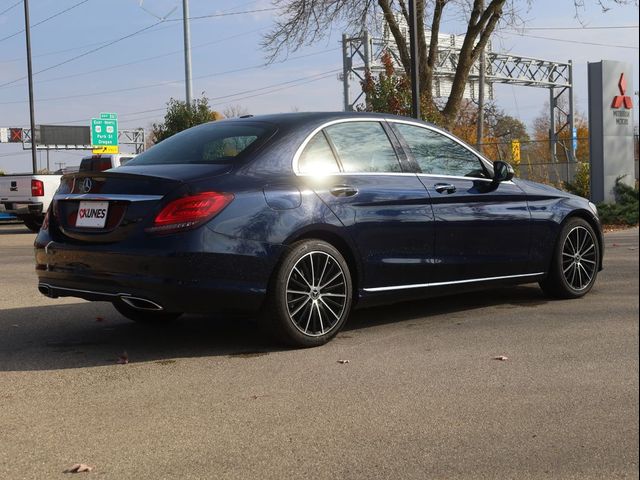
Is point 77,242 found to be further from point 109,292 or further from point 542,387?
point 542,387

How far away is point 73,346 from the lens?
5758 mm

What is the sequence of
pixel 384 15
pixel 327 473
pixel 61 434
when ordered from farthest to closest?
pixel 384 15 < pixel 61 434 < pixel 327 473

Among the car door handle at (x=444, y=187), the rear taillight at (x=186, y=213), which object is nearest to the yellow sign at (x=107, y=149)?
the car door handle at (x=444, y=187)

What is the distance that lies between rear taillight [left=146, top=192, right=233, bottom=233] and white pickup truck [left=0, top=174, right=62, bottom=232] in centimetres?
1540

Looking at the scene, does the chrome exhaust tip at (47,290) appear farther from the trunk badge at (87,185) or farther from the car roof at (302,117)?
the car roof at (302,117)

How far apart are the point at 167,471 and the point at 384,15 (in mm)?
20365

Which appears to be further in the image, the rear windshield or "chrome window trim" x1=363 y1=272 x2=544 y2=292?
"chrome window trim" x1=363 y1=272 x2=544 y2=292

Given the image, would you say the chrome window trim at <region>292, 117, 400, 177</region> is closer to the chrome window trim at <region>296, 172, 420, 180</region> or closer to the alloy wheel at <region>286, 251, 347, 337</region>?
the chrome window trim at <region>296, 172, 420, 180</region>

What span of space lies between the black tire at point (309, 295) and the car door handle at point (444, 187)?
1.04 metres

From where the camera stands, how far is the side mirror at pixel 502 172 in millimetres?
6355

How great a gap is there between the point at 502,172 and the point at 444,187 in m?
0.58

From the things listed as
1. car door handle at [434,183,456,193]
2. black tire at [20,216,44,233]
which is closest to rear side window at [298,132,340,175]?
car door handle at [434,183,456,193]

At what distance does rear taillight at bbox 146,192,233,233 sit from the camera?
4.93 metres

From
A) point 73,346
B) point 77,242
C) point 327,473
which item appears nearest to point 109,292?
point 77,242
